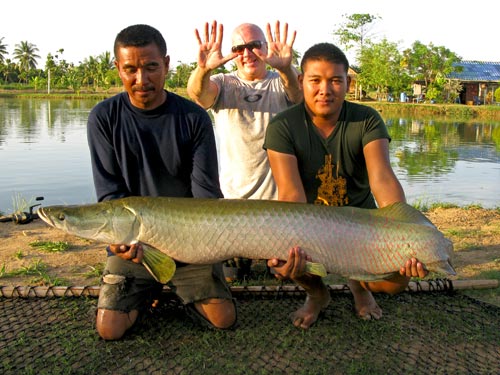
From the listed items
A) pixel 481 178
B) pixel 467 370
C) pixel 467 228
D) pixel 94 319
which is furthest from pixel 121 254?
pixel 481 178

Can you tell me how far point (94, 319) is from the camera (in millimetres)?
3773

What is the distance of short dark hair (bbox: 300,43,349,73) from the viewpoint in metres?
3.68

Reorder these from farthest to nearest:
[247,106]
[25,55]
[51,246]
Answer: [25,55] → [51,246] → [247,106]

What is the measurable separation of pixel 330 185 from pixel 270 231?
2.73 feet

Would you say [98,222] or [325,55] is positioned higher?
[325,55]

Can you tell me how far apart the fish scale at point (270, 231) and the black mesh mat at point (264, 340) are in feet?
1.86

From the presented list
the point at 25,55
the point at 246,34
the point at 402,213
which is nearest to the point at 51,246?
the point at 246,34

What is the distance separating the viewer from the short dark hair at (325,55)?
368 cm

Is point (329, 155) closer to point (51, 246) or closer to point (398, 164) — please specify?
point (51, 246)

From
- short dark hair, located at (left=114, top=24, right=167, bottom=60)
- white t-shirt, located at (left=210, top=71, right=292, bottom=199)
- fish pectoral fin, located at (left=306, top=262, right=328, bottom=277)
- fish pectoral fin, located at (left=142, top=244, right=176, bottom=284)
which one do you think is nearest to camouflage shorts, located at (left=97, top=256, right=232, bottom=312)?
fish pectoral fin, located at (left=142, top=244, right=176, bottom=284)

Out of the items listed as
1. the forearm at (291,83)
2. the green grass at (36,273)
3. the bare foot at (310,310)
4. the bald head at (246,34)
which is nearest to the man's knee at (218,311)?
the bare foot at (310,310)

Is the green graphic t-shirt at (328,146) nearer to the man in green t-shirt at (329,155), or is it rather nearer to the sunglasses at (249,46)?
the man in green t-shirt at (329,155)

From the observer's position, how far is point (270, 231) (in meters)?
3.21

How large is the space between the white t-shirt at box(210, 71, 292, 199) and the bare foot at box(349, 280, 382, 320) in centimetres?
148
